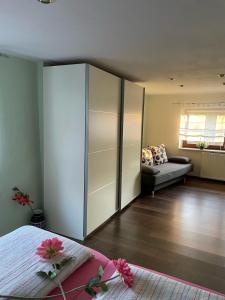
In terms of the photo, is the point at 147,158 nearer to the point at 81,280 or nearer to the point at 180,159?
the point at 180,159

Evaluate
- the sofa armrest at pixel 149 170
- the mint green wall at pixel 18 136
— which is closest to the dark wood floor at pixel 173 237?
the sofa armrest at pixel 149 170

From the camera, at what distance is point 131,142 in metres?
4.10

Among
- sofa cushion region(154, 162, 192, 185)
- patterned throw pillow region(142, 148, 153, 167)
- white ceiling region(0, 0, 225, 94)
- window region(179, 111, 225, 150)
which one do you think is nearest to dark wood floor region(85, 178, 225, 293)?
sofa cushion region(154, 162, 192, 185)

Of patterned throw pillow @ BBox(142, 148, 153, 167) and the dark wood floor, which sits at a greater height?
patterned throw pillow @ BBox(142, 148, 153, 167)

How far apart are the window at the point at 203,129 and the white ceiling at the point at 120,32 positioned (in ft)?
9.81

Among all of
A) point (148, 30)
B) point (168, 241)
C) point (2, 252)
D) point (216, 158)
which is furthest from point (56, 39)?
point (216, 158)

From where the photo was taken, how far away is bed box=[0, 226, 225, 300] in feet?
3.97

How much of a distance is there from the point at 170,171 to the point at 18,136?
10.7ft

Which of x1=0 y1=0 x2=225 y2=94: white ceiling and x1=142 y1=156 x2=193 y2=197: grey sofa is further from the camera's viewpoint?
x1=142 y1=156 x2=193 y2=197: grey sofa

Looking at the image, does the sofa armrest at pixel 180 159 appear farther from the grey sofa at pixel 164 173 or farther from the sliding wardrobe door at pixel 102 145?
the sliding wardrobe door at pixel 102 145

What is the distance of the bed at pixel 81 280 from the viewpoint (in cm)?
121

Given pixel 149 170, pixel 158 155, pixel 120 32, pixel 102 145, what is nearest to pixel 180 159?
pixel 158 155

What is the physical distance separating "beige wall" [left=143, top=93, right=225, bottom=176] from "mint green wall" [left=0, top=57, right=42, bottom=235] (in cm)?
402

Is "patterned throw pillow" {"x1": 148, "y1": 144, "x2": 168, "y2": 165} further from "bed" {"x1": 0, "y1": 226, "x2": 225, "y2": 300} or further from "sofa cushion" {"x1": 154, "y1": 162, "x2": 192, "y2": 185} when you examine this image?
"bed" {"x1": 0, "y1": 226, "x2": 225, "y2": 300}
